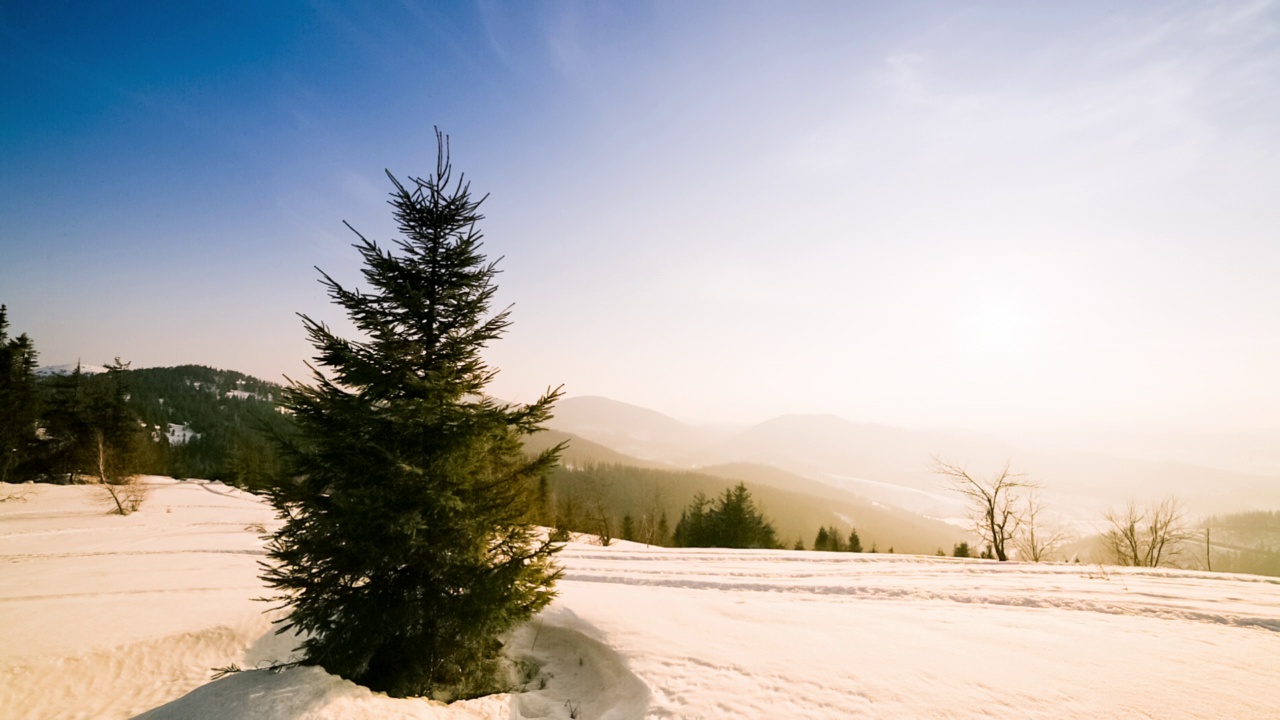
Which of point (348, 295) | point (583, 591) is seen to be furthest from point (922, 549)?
point (348, 295)

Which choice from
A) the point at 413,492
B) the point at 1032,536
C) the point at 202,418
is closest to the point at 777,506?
the point at 1032,536

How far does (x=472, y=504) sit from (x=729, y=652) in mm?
4786

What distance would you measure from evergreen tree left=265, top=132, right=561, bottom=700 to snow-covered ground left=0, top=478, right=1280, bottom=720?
95cm

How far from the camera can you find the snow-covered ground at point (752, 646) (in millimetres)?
5371

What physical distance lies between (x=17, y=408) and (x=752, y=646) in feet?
201

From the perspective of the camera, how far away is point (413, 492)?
652 centimetres

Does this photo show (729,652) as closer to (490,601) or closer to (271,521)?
(490,601)

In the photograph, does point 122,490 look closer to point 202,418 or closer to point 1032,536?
point 1032,536

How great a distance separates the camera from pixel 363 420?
6.63 metres

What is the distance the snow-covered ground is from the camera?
17.6ft

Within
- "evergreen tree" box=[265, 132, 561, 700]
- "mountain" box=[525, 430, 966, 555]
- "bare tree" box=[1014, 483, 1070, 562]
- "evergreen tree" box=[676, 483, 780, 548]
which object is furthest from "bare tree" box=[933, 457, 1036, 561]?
"mountain" box=[525, 430, 966, 555]

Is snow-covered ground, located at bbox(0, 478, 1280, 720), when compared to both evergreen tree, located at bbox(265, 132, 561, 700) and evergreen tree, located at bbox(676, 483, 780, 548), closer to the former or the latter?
evergreen tree, located at bbox(265, 132, 561, 700)

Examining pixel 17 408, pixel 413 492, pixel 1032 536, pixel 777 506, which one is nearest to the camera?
pixel 413 492

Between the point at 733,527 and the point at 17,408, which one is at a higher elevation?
the point at 17,408
